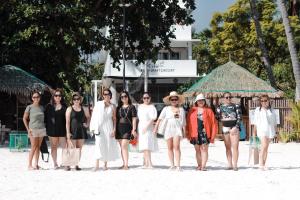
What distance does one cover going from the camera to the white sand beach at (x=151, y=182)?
9836 millimetres

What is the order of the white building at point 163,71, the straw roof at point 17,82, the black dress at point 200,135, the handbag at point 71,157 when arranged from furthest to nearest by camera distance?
the white building at point 163,71 < the straw roof at point 17,82 < the black dress at point 200,135 < the handbag at point 71,157

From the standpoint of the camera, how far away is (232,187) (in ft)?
35.2

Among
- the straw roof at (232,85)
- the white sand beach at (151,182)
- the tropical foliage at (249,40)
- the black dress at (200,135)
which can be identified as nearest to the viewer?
the white sand beach at (151,182)

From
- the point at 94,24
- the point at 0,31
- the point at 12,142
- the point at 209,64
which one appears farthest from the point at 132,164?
the point at 209,64

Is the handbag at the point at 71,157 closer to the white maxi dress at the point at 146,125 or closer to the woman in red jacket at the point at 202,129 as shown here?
the white maxi dress at the point at 146,125

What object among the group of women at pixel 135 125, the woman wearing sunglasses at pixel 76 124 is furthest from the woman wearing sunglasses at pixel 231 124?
the woman wearing sunglasses at pixel 76 124

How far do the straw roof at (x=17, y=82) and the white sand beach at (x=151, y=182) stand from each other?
1064 cm

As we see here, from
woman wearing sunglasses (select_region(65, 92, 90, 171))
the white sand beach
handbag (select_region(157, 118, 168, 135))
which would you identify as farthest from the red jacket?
woman wearing sunglasses (select_region(65, 92, 90, 171))

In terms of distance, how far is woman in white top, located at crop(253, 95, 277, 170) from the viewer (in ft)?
45.8

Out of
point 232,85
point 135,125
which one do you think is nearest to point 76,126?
point 135,125

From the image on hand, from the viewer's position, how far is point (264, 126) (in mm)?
13969

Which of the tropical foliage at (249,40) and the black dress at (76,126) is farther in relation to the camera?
the tropical foliage at (249,40)

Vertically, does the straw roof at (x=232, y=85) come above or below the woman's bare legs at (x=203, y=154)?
above

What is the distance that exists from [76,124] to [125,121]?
1115mm
